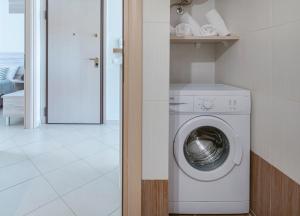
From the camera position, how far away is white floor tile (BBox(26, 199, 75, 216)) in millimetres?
1745

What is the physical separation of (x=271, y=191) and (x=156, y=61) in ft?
3.03

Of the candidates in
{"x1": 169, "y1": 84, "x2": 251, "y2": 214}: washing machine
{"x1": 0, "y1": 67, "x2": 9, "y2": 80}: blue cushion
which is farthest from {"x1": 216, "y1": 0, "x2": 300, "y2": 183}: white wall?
{"x1": 0, "y1": 67, "x2": 9, "y2": 80}: blue cushion

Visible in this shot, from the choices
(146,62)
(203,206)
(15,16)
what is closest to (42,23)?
(15,16)

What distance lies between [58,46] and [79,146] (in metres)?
1.77

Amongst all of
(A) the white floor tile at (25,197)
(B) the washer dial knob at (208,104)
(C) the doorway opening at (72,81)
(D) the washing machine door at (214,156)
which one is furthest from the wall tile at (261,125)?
(C) the doorway opening at (72,81)

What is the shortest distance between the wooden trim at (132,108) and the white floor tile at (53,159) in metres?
1.20

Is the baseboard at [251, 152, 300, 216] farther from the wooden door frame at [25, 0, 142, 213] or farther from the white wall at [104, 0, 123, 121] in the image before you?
the white wall at [104, 0, 123, 121]

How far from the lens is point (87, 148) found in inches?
123

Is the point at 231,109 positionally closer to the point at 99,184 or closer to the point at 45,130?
the point at 99,184

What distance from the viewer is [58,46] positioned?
4.24 m

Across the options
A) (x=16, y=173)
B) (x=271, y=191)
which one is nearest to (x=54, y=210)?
(x=16, y=173)

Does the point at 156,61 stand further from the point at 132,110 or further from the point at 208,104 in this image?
the point at 208,104

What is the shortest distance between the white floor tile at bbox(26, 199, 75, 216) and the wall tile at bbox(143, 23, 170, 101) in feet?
2.92

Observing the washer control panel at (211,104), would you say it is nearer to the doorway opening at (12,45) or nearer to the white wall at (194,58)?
the white wall at (194,58)
